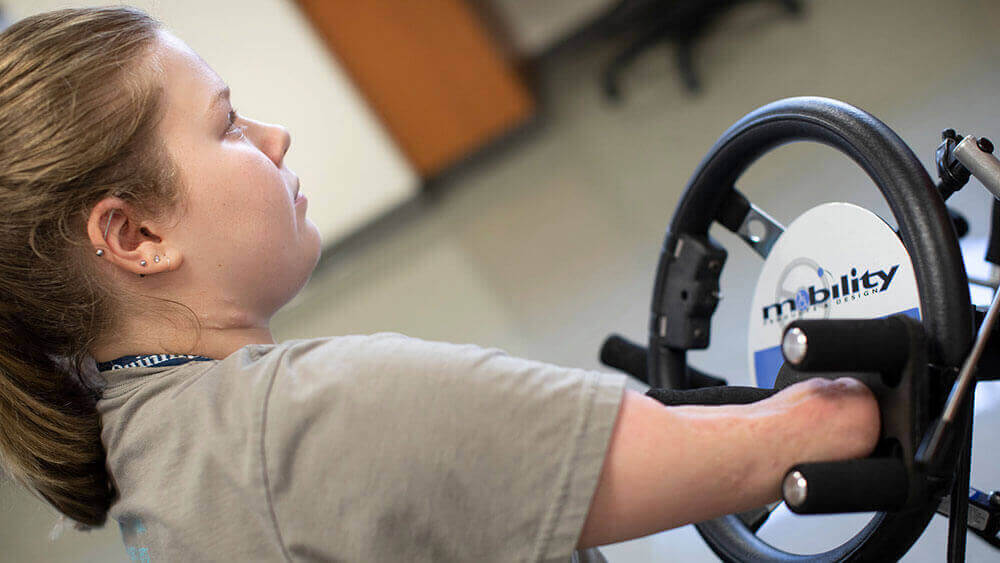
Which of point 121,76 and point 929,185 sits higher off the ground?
point 121,76

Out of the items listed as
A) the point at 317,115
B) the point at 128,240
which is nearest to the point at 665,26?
the point at 317,115

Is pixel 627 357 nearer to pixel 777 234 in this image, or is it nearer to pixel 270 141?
pixel 777 234

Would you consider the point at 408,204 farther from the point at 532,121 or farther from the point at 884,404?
the point at 884,404

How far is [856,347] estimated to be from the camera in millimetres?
574

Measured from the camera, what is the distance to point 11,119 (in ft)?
2.34

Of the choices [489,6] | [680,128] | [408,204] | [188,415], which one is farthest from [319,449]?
[489,6]

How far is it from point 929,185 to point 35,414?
0.78m

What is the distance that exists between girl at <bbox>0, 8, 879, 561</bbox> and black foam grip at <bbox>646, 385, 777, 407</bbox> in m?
0.09

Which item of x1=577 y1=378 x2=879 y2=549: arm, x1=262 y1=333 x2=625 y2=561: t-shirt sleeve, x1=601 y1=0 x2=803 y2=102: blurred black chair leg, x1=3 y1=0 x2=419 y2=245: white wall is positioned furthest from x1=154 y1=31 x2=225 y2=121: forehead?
x1=601 y1=0 x2=803 y2=102: blurred black chair leg

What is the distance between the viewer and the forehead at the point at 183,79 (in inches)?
30.5

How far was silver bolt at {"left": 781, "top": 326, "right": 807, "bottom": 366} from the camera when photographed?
58 cm

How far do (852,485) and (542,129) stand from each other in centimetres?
261

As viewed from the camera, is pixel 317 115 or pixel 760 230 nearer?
pixel 760 230

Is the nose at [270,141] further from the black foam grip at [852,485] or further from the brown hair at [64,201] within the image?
the black foam grip at [852,485]
